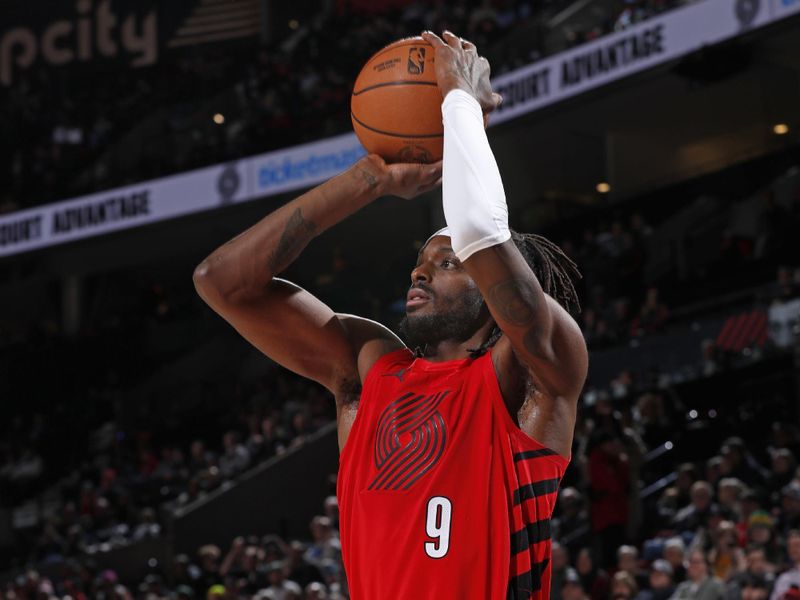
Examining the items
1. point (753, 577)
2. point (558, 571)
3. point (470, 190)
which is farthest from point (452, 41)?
point (558, 571)

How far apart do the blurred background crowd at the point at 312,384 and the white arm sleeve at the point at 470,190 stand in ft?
18.1

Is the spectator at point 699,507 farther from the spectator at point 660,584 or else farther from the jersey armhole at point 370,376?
the jersey armhole at point 370,376

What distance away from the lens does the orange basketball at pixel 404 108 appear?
10.4 ft

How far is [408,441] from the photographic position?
2.98 metres

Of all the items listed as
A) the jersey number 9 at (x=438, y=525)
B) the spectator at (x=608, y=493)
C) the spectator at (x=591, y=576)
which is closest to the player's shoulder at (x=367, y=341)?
the jersey number 9 at (x=438, y=525)

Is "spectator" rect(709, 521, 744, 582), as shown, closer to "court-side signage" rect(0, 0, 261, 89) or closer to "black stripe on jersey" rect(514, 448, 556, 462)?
"black stripe on jersey" rect(514, 448, 556, 462)

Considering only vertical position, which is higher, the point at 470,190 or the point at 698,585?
the point at 470,190

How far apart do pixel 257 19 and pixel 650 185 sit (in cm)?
862

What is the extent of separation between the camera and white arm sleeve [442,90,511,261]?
9.02 ft

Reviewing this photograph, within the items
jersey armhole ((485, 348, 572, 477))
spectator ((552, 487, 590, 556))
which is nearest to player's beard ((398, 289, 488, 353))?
jersey armhole ((485, 348, 572, 477))

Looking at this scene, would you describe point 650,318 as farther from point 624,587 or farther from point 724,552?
point 624,587

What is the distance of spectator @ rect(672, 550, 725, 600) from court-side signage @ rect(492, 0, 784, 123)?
8789 mm

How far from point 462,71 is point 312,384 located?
52.1 ft

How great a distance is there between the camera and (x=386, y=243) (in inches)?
917
